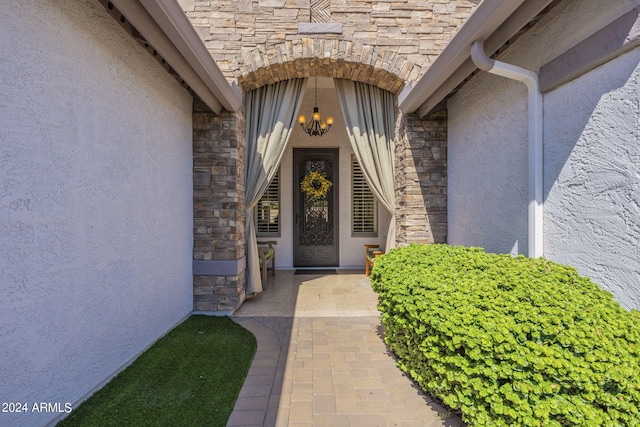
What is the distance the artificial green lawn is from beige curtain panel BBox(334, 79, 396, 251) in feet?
9.26

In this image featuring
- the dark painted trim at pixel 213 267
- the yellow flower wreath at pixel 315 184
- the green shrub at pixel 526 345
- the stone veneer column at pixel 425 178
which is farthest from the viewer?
the yellow flower wreath at pixel 315 184

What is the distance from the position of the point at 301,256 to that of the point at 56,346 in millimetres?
5369

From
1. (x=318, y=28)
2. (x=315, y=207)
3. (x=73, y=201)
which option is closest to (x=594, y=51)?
(x=318, y=28)

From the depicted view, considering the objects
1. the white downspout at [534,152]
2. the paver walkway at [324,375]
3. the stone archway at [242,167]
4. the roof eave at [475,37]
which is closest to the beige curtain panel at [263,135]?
the stone archway at [242,167]

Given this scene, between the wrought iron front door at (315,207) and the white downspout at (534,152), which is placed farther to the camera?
the wrought iron front door at (315,207)

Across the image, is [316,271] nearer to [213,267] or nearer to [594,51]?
[213,267]

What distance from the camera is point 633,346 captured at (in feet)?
4.25

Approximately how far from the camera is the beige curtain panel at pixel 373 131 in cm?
450

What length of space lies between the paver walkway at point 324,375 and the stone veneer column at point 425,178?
137 cm

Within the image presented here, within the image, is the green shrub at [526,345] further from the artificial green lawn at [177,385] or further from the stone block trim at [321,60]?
the stone block trim at [321,60]

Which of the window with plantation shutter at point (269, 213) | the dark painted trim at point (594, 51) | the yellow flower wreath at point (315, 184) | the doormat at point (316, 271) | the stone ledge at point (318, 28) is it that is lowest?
the doormat at point (316, 271)

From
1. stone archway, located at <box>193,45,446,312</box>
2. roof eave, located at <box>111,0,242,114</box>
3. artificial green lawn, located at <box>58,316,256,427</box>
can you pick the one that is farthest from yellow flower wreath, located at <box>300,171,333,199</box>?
artificial green lawn, located at <box>58,316,256,427</box>

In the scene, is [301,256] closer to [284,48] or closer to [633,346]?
[284,48]

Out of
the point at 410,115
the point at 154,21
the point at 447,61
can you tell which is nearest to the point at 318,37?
the point at 410,115
